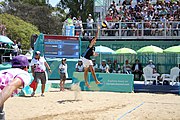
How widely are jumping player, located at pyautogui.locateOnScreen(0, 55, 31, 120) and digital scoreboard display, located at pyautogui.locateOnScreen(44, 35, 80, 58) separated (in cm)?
1677

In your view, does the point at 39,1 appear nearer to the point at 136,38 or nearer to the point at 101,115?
the point at 136,38

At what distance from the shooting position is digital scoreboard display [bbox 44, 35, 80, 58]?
20.4 metres

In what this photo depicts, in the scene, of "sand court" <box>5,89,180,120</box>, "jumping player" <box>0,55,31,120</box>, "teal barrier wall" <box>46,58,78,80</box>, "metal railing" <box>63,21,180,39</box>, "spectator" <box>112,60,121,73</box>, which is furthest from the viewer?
"spectator" <box>112,60,121,73</box>

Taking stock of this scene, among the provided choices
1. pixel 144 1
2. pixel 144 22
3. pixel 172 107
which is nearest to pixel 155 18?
pixel 144 22

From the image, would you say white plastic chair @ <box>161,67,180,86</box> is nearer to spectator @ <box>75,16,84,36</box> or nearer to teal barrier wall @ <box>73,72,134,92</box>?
teal barrier wall @ <box>73,72,134,92</box>

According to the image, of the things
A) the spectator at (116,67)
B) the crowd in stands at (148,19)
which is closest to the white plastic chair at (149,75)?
the spectator at (116,67)

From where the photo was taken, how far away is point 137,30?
22.1m

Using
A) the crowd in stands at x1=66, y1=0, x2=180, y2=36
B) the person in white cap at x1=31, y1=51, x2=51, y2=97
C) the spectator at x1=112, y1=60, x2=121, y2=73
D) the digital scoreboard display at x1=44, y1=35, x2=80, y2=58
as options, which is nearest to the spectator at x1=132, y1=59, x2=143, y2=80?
the spectator at x1=112, y1=60, x2=121, y2=73

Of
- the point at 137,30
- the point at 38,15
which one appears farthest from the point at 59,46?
the point at 38,15

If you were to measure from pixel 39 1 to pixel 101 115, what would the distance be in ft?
148

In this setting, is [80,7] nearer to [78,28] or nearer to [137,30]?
[78,28]

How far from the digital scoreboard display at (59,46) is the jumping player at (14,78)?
16.8 m

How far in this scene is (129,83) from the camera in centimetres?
1568

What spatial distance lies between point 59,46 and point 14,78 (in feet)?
56.2
